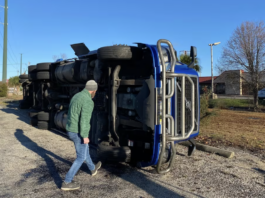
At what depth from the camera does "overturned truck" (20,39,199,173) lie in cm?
417

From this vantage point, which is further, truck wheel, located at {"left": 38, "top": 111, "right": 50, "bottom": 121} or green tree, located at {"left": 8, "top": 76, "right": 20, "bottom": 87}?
green tree, located at {"left": 8, "top": 76, "right": 20, "bottom": 87}

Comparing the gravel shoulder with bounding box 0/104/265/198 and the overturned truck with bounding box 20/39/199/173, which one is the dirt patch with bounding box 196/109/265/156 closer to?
the gravel shoulder with bounding box 0/104/265/198

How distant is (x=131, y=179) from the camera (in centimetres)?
445

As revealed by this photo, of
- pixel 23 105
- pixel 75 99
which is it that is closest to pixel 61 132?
pixel 75 99

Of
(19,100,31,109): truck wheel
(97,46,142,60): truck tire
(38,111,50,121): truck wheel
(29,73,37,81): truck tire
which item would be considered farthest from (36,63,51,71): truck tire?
(19,100,31,109): truck wheel

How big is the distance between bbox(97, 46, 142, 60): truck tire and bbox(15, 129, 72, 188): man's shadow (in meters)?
2.45

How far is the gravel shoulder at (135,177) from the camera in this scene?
3.92 meters

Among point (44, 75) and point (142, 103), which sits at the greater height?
point (44, 75)

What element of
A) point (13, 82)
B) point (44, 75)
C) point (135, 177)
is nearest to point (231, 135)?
point (135, 177)

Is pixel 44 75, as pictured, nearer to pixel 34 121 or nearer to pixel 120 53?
pixel 34 121

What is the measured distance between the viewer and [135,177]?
14.9 feet

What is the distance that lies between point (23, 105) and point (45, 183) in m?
12.1

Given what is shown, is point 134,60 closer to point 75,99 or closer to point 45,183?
point 75,99

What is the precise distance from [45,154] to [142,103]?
3192 millimetres
